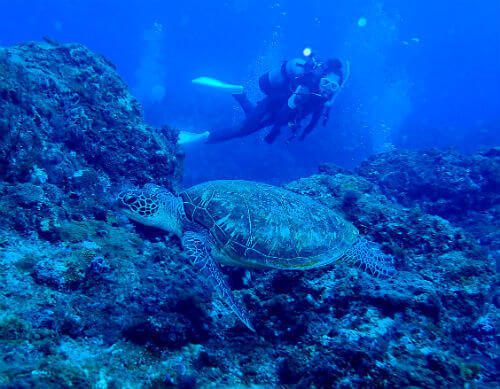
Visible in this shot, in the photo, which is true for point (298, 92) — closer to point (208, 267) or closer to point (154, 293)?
point (208, 267)

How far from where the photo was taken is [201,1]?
51031 millimetres

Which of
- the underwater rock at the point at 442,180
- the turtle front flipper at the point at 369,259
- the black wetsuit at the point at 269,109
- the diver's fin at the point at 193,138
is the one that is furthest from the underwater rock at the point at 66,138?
the diver's fin at the point at 193,138

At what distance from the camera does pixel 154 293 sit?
2.34 m

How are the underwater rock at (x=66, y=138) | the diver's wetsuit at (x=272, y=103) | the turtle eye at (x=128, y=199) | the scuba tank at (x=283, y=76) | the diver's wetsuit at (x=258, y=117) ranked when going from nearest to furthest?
the underwater rock at (x=66, y=138), the turtle eye at (x=128, y=199), the scuba tank at (x=283, y=76), the diver's wetsuit at (x=272, y=103), the diver's wetsuit at (x=258, y=117)

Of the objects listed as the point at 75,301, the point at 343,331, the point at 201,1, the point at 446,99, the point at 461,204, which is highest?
the point at 446,99

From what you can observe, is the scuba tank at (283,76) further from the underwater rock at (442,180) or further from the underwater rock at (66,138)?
the underwater rock at (66,138)

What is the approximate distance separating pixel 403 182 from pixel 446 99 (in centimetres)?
5994

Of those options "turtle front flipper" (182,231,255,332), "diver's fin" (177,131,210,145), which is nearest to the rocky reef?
"turtle front flipper" (182,231,255,332)

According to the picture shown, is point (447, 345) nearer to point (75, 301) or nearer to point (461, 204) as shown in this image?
point (75, 301)

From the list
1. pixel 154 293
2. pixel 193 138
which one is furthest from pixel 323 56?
pixel 154 293

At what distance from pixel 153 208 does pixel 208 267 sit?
93 centimetres

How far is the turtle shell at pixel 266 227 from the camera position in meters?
2.84

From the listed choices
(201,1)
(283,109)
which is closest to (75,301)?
(283,109)

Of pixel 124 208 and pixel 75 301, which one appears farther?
pixel 124 208
